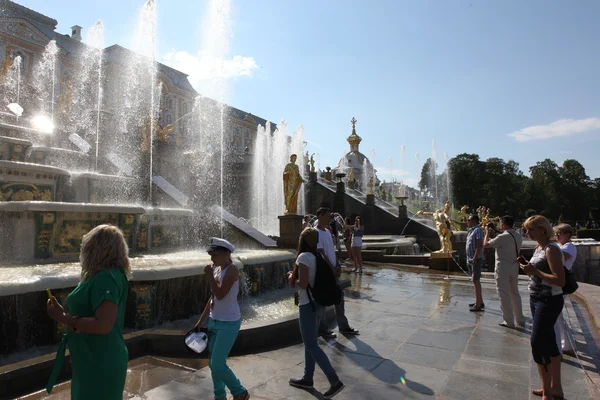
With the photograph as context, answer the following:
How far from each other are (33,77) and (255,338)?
43.9 m

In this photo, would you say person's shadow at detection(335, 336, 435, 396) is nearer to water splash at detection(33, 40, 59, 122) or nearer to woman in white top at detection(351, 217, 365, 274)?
woman in white top at detection(351, 217, 365, 274)

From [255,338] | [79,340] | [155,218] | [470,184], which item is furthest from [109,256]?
[470,184]

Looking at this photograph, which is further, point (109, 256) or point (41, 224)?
point (41, 224)

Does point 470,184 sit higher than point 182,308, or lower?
higher

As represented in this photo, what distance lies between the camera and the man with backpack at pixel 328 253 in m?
5.20

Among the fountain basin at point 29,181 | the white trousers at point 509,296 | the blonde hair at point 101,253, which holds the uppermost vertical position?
the fountain basin at point 29,181

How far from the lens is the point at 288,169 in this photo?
504 inches

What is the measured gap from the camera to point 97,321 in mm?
2238

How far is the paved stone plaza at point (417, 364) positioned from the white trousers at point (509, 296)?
25 cm

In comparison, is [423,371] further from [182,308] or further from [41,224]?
[41,224]

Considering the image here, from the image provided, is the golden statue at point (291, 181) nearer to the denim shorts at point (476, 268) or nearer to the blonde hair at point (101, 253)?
the denim shorts at point (476, 268)

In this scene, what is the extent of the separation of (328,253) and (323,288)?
1.28 meters

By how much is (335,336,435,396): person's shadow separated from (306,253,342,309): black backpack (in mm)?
1050

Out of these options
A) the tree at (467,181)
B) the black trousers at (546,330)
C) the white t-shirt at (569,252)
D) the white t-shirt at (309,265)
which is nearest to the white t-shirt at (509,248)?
the white t-shirt at (569,252)
